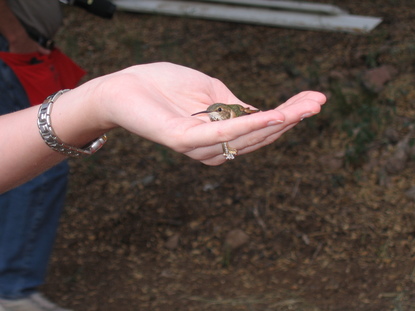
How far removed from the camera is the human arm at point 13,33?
293 centimetres

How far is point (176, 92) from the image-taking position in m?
1.97

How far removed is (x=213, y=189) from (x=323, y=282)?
1.27 metres

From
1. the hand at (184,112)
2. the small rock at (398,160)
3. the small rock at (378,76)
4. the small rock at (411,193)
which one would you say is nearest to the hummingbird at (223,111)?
the hand at (184,112)

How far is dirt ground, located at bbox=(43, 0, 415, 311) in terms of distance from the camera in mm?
3414

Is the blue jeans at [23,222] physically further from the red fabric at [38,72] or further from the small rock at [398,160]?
the small rock at [398,160]

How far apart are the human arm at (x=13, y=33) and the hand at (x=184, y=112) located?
132cm

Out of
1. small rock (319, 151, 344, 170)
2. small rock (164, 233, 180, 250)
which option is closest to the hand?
small rock (164, 233, 180, 250)

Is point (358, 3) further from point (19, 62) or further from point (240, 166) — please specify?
point (19, 62)

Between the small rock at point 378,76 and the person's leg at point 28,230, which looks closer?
the person's leg at point 28,230

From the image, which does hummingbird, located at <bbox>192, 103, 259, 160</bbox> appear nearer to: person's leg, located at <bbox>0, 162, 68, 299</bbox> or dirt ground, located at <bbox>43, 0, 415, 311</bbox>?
person's leg, located at <bbox>0, 162, 68, 299</bbox>

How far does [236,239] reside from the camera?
379cm

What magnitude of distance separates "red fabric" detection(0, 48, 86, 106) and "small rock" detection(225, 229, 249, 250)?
1.47 meters

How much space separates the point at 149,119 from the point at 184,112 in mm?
342

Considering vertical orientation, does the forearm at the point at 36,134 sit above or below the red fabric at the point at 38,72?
below
